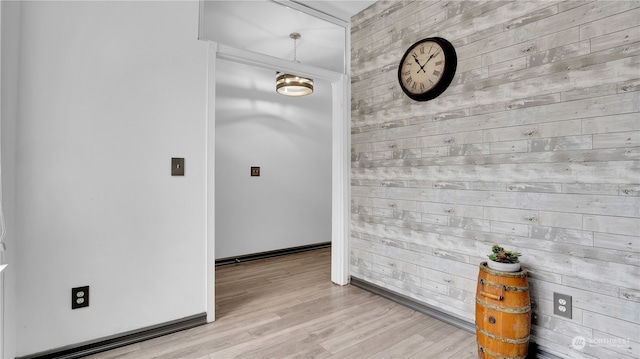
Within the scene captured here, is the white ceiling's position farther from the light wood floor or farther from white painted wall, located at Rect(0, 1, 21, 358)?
the light wood floor

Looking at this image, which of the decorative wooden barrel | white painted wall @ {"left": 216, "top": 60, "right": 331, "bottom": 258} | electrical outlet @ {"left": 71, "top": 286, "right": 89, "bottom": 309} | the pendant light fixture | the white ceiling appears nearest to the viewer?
the decorative wooden barrel

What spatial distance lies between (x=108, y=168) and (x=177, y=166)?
0.38 metres

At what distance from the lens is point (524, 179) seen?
1.82 meters

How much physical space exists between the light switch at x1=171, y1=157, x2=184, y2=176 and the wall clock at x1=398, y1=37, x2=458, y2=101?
1737 millimetres

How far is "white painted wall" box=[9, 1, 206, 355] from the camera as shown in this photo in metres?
1.69

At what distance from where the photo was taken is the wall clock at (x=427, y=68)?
217 cm

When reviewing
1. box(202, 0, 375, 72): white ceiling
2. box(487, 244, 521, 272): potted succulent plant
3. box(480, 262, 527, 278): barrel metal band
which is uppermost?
box(202, 0, 375, 72): white ceiling

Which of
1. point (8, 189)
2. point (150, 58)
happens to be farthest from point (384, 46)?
point (8, 189)

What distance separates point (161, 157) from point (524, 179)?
222cm

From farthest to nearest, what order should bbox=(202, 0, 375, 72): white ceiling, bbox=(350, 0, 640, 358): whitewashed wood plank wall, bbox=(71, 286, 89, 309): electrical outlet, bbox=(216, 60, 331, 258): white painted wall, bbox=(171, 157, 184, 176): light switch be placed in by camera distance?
bbox=(216, 60, 331, 258): white painted wall → bbox=(202, 0, 375, 72): white ceiling → bbox=(171, 157, 184, 176): light switch → bbox=(71, 286, 89, 309): electrical outlet → bbox=(350, 0, 640, 358): whitewashed wood plank wall

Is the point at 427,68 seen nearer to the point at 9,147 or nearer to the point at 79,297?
the point at 9,147

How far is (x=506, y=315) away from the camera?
1646 mm

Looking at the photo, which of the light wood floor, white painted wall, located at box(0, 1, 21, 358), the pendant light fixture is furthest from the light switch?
the pendant light fixture

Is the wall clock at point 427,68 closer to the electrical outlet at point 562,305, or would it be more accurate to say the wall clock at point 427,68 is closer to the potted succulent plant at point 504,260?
the potted succulent plant at point 504,260
